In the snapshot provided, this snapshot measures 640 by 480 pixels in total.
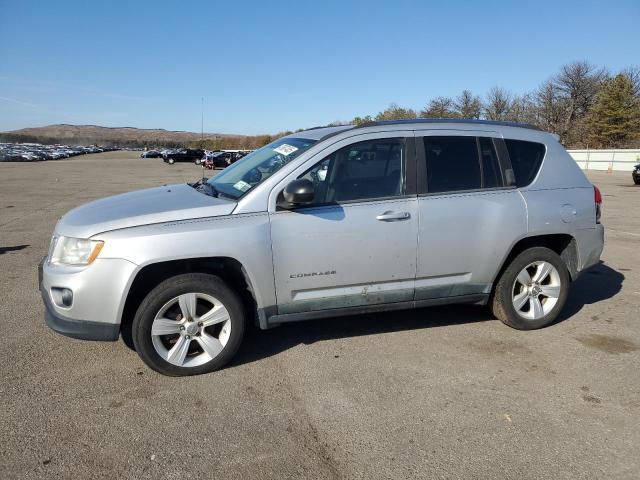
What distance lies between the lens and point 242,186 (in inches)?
158

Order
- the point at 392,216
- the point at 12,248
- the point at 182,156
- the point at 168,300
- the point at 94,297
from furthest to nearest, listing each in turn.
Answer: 1. the point at 182,156
2. the point at 12,248
3. the point at 392,216
4. the point at 168,300
5. the point at 94,297

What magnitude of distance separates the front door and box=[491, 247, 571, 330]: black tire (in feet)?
3.10

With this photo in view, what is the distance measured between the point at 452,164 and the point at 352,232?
3.78 feet

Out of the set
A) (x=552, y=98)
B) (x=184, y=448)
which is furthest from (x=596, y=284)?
(x=552, y=98)

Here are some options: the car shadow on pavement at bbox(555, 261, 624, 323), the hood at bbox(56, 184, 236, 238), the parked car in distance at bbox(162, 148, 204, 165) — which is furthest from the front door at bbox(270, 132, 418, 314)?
the parked car in distance at bbox(162, 148, 204, 165)

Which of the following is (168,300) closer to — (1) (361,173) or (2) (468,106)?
(1) (361,173)

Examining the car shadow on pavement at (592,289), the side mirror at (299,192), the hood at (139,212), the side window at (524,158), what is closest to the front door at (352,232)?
the side mirror at (299,192)

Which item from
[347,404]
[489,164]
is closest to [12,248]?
[347,404]

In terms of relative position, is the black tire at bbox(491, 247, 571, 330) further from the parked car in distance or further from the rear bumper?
the parked car in distance

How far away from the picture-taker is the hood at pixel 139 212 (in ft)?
11.4

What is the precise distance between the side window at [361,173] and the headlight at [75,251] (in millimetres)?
1590

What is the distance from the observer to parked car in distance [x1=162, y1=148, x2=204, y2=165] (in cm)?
5716

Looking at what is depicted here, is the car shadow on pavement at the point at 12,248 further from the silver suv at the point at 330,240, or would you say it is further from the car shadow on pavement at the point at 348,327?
the car shadow on pavement at the point at 348,327

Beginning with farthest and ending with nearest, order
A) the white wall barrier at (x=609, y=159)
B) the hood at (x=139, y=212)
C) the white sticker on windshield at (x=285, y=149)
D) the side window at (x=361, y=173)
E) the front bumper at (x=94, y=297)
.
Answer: the white wall barrier at (x=609, y=159) → the white sticker on windshield at (x=285, y=149) → the side window at (x=361, y=173) → the hood at (x=139, y=212) → the front bumper at (x=94, y=297)
